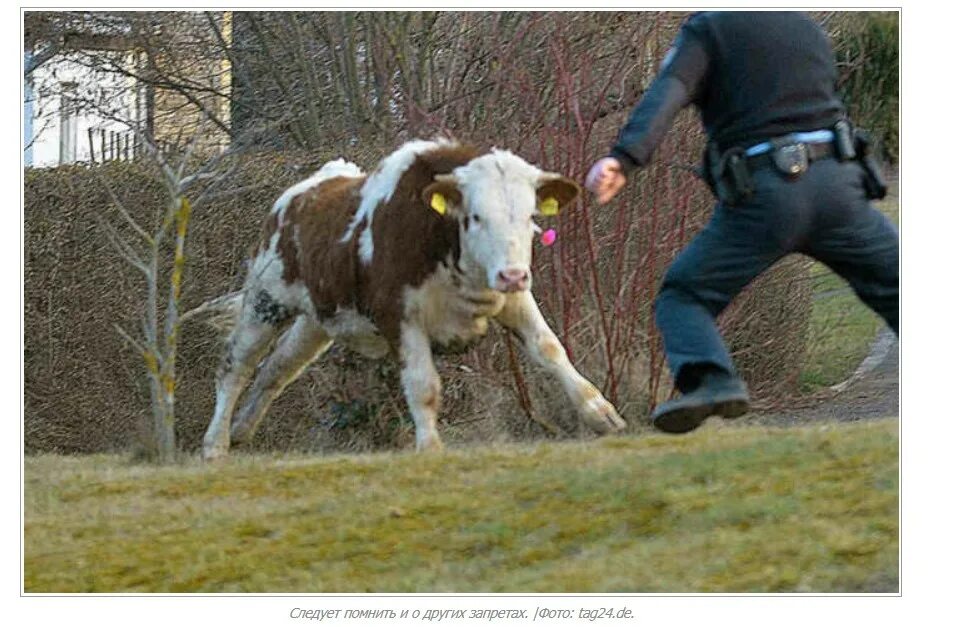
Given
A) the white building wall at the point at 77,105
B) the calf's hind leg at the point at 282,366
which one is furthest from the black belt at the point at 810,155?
the white building wall at the point at 77,105

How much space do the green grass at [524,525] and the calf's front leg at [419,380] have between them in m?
1.07

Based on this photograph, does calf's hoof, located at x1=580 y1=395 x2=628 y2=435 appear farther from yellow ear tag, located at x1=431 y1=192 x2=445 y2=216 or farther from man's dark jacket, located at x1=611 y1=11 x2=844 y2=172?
man's dark jacket, located at x1=611 y1=11 x2=844 y2=172

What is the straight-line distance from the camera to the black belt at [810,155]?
7.12 metres

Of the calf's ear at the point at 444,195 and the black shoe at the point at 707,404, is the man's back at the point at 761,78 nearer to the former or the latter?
the black shoe at the point at 707,404

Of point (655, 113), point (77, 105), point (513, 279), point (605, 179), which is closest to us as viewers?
point (605, 179)

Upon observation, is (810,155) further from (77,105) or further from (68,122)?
(68,122)

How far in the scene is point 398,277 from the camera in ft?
Answer: 32.9

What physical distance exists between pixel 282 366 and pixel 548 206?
8.72 feet

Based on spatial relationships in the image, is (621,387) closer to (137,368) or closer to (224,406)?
(224,406)

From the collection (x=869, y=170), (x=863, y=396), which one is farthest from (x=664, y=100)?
(x=863, y=396)

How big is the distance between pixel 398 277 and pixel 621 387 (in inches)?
111

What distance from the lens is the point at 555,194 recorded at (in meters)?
9.95
